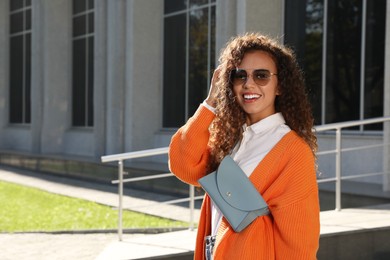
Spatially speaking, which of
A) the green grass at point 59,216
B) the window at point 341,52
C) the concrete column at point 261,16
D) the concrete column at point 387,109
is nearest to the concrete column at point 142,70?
the green grass at point 59,216

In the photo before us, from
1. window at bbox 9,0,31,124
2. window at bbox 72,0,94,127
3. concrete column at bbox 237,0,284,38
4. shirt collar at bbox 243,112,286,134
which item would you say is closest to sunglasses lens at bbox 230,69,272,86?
shirt collar at bbox 243,112,286,134

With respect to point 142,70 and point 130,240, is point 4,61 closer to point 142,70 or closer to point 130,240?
point 142,70

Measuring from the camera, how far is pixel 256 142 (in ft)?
7.50

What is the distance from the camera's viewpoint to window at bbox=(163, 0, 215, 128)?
1593 centimetres

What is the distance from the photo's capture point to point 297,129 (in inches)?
89.6

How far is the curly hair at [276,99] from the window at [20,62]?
76.8 ft

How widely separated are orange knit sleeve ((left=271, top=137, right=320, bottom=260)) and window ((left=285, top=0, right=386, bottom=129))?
29.5 feet

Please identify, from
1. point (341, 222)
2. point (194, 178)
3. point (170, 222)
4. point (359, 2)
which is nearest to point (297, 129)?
point (194, 178)

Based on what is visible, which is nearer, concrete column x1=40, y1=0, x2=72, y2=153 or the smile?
the smile

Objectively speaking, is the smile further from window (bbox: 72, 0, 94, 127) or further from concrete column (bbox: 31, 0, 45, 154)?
concrete column (bbox: 31, 0, 45, 154)

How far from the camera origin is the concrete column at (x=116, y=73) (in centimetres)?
1717

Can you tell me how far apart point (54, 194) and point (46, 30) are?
1041 centimetres

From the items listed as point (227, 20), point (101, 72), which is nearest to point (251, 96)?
point (227, 20)

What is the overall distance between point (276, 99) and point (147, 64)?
48.8 ft
